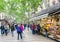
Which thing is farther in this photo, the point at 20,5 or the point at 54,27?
the point at 20,5

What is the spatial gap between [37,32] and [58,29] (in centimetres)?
1642

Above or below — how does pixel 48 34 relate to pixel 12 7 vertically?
below

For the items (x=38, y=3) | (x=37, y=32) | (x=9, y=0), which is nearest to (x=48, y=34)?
(x=37, y=32)

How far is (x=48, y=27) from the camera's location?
30141mm

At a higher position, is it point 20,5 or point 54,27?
point 20,5

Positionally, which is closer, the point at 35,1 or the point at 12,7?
the point at 35,1

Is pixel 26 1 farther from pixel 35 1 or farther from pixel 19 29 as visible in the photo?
pixel 19 29

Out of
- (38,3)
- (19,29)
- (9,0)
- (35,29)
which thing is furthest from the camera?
(9,0)

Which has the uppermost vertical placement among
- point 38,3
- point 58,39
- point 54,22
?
point 38,3

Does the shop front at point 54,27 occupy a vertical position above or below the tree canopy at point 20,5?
below

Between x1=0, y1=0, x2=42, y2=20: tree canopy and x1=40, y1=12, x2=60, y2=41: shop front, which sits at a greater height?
x1=0, y1=0, x2=42, y2=20: tree canopy

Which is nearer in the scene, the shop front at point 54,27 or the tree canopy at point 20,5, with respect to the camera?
the shop front at point 54,27

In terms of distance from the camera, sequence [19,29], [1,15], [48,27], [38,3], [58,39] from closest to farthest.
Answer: [58,39] → [19,29] → [48,27] → [38,3] → [1,15]

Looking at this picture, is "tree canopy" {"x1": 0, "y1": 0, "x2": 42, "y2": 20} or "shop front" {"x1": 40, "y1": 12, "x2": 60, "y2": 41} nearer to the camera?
"shop front" {"x1": 40, "y1": 12, "x2": 60, "y2": 41}
